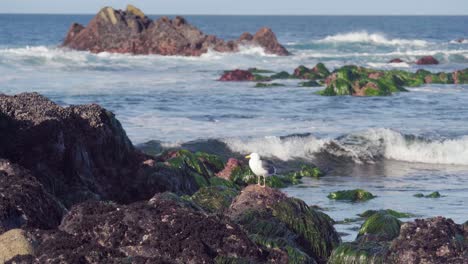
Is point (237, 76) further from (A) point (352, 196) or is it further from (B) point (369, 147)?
(A) point (352, 196)

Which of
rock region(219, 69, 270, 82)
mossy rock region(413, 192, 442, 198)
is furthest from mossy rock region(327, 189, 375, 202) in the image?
rock region(219, 69, 270, 82)

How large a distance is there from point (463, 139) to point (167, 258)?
1501 cm

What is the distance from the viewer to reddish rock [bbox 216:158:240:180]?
46.0 ft

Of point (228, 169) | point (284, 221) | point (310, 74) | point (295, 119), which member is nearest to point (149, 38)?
point (310, 74)

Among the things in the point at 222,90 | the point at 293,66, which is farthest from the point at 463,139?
the point at 293,66

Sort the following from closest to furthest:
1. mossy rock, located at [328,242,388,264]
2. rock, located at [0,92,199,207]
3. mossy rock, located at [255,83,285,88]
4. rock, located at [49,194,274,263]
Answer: rock, located at [49,194,274,263]
mossy rock, located at [328,242,388,264]
rock, located at [0,92,199,207]
mossy rock, located at [255,83,285,88]

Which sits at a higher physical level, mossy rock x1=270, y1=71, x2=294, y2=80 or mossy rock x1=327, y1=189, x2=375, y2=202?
mossy rock x1=327, y1=189, x2=375, y2=202

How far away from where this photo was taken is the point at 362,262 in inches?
257

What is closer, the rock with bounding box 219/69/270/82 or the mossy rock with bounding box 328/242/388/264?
the mossy rock with bounding box 328/242/388/264

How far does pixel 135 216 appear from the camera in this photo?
558cm

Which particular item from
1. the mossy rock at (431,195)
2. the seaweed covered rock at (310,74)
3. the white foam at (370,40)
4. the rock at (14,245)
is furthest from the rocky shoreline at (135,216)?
the white foam at (370,40)

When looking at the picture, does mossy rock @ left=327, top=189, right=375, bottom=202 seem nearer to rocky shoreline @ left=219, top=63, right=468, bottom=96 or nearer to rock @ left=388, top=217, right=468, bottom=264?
rock @ left=388, top=217, right=468, bottom=264

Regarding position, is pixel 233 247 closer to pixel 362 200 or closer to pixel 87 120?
pixel 87 120

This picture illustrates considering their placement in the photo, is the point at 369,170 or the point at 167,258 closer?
the point at 167,258
